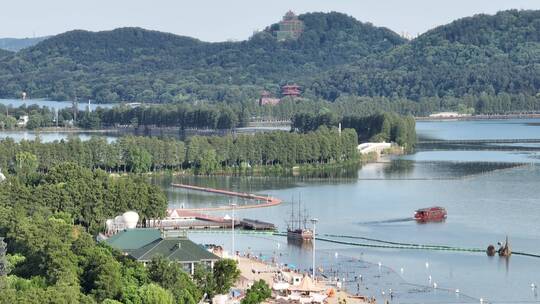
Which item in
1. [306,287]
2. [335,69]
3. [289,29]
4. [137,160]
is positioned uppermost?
[289,29]

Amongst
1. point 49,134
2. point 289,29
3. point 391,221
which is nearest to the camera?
point 391,221

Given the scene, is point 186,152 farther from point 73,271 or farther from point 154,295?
point 154,295

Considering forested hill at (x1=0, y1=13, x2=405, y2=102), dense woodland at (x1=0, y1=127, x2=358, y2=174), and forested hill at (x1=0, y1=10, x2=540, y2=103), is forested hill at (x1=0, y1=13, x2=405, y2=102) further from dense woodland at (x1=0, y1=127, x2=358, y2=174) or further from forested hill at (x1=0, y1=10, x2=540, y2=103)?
dense woodland at (x1=0, y1=127, x2=358, y2=174)

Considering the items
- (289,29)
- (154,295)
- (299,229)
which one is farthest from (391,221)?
(289,29)

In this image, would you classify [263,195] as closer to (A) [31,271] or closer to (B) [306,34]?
(A) [31,271]

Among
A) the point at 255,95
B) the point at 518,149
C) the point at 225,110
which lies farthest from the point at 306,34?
the point at 518,149

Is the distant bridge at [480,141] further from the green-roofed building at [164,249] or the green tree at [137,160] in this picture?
the green-roofed building at [164,249]

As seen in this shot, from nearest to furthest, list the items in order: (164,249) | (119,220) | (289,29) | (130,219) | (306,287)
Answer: (306,287) → (164,249) → (130,219) → (119,220) → (289,29)
